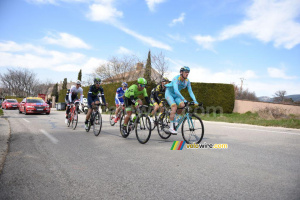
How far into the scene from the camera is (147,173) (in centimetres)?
351

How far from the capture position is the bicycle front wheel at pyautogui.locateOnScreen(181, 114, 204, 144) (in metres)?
5.99

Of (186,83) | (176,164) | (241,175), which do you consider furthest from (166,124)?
(241,175)

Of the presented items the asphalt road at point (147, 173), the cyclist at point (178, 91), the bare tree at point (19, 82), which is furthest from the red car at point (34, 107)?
the bare tree at point (19, 82)

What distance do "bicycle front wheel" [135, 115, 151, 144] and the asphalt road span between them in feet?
2.48

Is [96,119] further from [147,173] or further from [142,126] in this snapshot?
[147,173]

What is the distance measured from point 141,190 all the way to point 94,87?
19.4 feet

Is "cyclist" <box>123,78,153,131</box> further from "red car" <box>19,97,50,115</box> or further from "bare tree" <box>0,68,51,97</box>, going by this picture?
"bare tree" <box>0,68,51,97</box>

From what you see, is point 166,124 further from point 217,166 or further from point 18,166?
point 18,166

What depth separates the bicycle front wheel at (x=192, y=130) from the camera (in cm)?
599

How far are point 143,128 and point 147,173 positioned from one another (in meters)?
2.82

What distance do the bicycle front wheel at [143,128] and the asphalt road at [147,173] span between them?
76 cm

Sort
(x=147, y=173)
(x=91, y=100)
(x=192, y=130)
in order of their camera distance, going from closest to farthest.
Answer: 1. (x=147, y=173)
2. (x=192, y=130)
3. (x=91, y=100)

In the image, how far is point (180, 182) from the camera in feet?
10.2

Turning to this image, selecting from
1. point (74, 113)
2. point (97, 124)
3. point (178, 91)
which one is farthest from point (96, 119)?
point (178, 91)
